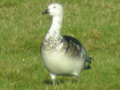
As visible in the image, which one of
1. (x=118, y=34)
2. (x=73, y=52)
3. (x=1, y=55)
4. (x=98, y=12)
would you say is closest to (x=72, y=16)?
(x=98, y=12)

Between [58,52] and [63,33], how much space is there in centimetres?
492

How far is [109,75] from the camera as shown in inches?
316

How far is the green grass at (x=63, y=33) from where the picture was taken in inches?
288

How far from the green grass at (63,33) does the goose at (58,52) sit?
393 millimetres

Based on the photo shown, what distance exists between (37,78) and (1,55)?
186 cm

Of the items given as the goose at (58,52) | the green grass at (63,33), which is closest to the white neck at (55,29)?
the goose at (58,52)

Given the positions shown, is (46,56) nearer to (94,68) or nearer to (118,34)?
(94,68)

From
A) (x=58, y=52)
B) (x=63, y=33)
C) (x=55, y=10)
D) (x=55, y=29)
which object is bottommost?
(x=63, y=33)

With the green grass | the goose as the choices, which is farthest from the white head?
the green grass

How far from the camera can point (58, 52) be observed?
631 cm

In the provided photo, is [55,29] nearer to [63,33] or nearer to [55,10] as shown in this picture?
[55,10]

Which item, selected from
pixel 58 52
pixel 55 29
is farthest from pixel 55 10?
pixel 58 52

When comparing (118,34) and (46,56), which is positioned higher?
(46,56)

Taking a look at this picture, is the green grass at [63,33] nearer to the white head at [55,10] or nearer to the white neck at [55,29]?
the white neck at [55,29]
